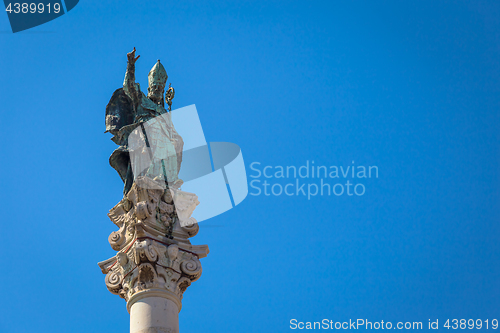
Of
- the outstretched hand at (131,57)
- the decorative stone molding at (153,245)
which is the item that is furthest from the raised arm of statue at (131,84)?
the decorative stone molding at (153,245)

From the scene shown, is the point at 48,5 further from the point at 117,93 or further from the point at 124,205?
the point at 124,205

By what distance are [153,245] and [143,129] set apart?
3.43m

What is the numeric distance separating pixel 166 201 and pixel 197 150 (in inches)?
85.1

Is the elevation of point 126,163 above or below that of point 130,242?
above

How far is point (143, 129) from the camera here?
789 inches

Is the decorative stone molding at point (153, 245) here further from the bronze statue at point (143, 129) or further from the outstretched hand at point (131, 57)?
the outstretched hand at point (131, 57)

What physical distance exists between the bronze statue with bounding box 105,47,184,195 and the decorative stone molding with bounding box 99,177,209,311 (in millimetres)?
565

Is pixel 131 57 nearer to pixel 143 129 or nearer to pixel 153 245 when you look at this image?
pixel 143 129

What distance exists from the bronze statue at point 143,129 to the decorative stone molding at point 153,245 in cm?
57

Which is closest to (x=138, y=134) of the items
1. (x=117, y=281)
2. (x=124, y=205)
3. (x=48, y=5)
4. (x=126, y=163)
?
(x=126, y=163)

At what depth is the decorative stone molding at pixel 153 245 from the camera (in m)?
17.7

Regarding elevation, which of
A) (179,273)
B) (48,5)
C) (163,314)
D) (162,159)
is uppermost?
(48,5)

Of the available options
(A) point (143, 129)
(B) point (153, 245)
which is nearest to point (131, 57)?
(A) point (143, 129)

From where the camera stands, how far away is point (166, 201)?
19.0 meters
